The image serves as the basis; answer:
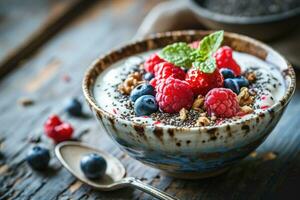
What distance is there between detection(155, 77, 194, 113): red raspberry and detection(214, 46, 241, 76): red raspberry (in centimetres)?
16

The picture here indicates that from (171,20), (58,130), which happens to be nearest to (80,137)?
(58,130)

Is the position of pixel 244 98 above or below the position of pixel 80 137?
above

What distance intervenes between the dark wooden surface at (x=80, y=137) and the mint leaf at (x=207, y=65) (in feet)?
1.04

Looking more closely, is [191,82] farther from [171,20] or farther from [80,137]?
[171,20]

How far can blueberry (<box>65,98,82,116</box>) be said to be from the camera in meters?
1.71

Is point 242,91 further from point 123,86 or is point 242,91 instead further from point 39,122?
point 39,122

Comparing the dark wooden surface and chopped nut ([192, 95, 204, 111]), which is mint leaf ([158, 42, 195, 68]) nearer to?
chopped nut ([192, 95, 204, 111])

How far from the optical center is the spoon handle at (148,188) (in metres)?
1.24

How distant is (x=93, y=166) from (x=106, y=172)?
7 cm

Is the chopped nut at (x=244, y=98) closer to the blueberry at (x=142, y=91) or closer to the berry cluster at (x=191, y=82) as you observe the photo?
the berry cluster at (x=191, y=82)

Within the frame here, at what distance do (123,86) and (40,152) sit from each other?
32 centimetres

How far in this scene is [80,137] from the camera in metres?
1.61

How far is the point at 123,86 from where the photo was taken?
1.37m

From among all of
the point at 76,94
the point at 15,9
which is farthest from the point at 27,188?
the point at 15,9
